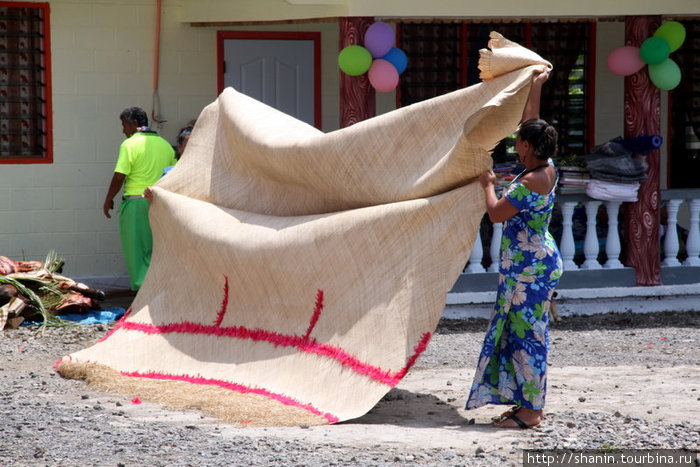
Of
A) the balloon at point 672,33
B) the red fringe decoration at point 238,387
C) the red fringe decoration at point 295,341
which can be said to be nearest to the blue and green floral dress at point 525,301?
the red fringe decoration at point 295,341

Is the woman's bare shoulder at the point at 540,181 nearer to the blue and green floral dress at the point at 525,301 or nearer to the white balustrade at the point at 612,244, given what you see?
the blue and green floral dress at the point at 525,301

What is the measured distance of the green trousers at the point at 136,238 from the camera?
9.11 m

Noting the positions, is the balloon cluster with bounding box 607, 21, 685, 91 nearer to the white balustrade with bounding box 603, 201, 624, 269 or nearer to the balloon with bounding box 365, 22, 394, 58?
the white balustrade with bounding box 603, 201, 624, 269

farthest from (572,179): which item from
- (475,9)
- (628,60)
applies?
(475,9)

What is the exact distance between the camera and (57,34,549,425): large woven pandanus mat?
18.0 feet

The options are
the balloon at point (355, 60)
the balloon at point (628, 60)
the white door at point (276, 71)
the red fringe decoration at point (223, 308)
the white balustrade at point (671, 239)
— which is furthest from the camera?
the white door at point (276, 71)

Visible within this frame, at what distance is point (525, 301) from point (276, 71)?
6424mm

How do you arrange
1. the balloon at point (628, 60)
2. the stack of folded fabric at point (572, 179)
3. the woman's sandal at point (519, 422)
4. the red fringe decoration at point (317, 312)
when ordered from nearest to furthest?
the woman's sandal at point (519, 422) < the red fringe decoration at point (317, 312) < the balloon at point (628, 60) < the stack of folded fabric at point (572, 179)

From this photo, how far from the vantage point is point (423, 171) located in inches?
226

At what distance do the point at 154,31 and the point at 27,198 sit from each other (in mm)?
2139

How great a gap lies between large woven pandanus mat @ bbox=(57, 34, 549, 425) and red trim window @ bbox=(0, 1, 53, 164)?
11.4ft

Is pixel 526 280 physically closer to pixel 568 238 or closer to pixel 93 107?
pixel 568 238

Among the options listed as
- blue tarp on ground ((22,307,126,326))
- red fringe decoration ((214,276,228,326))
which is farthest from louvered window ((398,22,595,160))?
red fringe decoration ((214,276,228,326))

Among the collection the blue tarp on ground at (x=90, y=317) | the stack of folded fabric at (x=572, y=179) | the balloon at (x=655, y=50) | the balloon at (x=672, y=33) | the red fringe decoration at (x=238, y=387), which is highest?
the balloon at (x=672, y=33)
